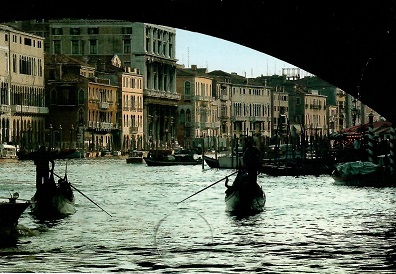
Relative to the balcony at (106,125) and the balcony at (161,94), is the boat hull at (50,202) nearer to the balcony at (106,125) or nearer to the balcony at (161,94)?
the balcony at (106,125)

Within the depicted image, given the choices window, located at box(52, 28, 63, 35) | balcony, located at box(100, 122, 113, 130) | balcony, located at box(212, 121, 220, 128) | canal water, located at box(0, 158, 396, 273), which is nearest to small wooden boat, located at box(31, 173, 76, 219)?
canal water, located at box(0, 158, 396, 273)

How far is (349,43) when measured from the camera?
1469 centimetres

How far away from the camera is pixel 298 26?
14281mm

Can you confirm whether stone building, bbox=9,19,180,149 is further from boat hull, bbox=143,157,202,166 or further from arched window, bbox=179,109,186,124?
boat hull, bbox=143,157,202,166

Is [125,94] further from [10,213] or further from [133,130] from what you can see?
[10,213]

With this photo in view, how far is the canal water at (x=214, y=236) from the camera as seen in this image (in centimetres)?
1338

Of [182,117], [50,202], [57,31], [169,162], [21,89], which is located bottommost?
[50,202]

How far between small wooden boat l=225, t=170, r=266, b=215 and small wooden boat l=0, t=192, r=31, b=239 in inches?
205

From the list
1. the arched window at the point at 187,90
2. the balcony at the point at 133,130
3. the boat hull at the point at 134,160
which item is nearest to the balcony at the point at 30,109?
the boat hull at the point at 134,160

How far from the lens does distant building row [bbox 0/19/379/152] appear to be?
6406cm

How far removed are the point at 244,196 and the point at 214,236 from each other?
2.97 metres

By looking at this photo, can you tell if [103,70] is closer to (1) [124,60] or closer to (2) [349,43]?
(1) [124,60]

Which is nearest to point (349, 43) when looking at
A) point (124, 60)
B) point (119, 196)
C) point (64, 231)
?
point (64, 231)

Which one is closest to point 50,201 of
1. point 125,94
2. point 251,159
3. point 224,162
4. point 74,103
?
point 251,159
